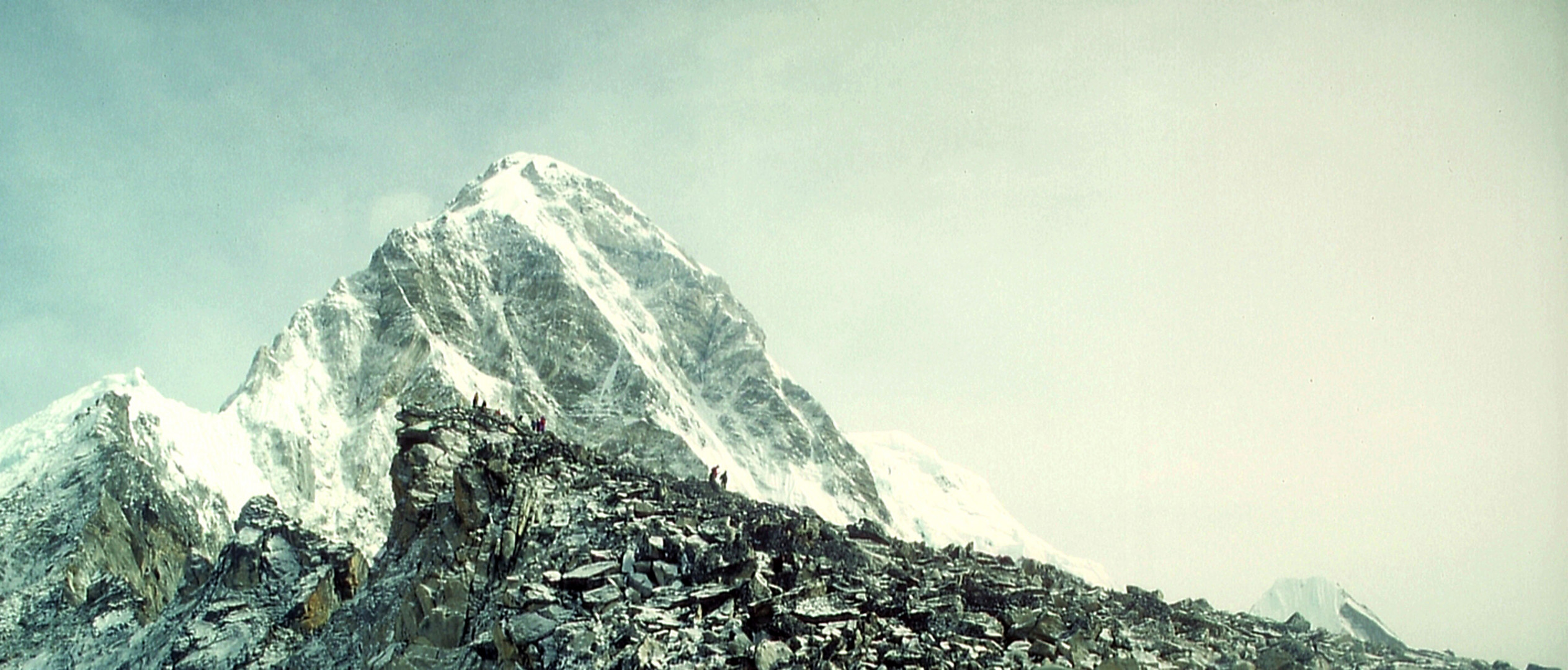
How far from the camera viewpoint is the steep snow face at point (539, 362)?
84.8 m

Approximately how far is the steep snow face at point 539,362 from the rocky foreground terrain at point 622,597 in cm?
3678

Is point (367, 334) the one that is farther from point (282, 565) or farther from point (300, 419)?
point (282, 565)

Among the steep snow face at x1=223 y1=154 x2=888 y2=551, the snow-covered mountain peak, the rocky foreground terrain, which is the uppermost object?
the steep snow face at x1=223 y1=154 x2=888 y2=551

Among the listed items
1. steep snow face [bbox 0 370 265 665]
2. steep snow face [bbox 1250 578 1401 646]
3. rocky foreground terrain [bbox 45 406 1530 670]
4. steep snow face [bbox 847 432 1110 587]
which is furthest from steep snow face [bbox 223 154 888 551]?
steep snow face [bbox 1250 578 1401 646]

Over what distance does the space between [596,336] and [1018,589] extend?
73363 millimetres

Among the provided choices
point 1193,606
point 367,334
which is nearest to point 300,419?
point 367,334

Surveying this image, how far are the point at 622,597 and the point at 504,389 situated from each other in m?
65.9

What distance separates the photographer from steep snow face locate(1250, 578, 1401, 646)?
49.2 meters

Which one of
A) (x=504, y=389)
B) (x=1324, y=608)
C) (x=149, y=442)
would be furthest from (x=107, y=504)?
(x=1324, y=608)

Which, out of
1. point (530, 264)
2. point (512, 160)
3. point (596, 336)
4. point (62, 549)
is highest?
point (512, 160)

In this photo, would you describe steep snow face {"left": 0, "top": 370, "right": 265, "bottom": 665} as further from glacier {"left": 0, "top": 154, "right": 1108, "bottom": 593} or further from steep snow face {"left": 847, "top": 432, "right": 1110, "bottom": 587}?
steep snow face {"left": 847, "top": 432, "right": 1110, "bottom": 587}

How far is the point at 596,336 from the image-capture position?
10169cm

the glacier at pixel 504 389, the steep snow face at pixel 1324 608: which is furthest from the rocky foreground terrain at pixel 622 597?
the glacier at pixel 504 389

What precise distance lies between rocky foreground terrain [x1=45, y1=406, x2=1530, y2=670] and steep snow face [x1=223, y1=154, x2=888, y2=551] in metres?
36.8
